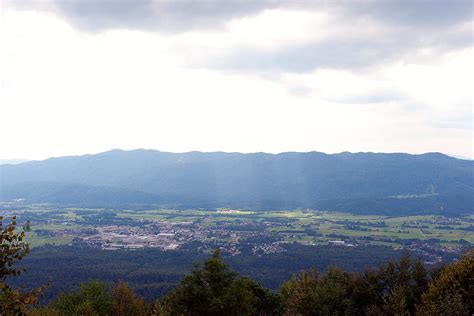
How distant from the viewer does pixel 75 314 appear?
3828 centimetres

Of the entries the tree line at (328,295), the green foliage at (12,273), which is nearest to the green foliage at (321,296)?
the tree line at (328,295)

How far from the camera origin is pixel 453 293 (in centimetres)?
3256

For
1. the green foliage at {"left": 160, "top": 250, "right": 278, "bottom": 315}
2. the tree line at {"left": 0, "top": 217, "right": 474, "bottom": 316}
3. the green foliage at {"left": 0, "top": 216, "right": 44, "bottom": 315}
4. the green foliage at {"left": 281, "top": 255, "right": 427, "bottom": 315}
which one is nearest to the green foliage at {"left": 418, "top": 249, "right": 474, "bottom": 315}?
the tree line at {"left": 0, "top": 217, "right": 474, "bottom": 316}

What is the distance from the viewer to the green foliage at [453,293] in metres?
28.8

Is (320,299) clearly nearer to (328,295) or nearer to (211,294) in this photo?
(328,295)

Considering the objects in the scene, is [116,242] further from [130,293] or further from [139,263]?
[130,293]

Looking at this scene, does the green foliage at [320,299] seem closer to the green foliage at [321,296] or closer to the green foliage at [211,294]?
the green foliage at [321,296]

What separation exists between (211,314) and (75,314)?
13.7 metres

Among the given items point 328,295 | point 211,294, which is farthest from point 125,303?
point 328,295

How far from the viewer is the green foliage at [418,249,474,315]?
2877cm

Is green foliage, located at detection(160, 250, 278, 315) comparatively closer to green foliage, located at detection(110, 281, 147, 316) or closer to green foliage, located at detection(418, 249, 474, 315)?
green foliage, located at detection(110, 281, 147, 316)

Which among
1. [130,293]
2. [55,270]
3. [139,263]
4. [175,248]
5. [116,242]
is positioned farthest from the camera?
[116,242]

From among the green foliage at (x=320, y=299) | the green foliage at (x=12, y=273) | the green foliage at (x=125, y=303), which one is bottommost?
the green foliage at (x=125, y=303)

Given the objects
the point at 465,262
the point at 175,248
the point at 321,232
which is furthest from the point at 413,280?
the point at 321,232
